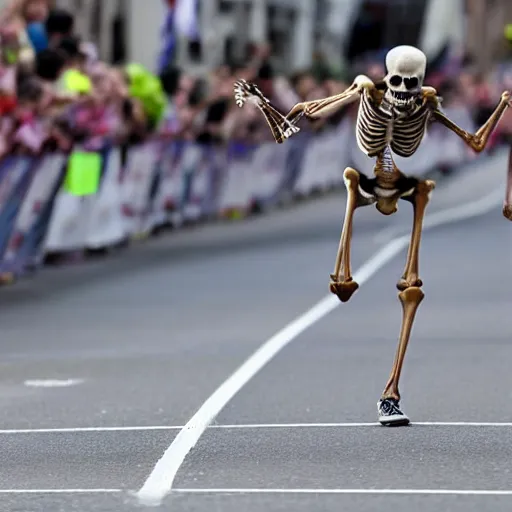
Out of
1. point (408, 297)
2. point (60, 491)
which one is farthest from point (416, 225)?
point (60, 491)

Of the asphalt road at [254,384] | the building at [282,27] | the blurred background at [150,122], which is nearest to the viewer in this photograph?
the asphalt road at [254,384]

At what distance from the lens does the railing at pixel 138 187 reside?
75.6 ft

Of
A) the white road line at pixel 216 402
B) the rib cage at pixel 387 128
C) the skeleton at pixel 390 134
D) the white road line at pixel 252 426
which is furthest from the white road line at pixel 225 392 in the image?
the rib cage at pixel 387 128

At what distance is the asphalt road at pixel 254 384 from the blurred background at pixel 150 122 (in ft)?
3.13

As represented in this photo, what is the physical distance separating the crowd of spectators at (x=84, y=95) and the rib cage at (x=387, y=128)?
10695mm

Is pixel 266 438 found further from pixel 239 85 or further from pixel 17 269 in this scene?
pixel 17 269

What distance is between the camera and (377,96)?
11.6m

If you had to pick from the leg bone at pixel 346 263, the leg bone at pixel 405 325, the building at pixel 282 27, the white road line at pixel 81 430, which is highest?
the building at pixel 282 27

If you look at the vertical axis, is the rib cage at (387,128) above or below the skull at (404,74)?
below

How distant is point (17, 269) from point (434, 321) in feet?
19.7

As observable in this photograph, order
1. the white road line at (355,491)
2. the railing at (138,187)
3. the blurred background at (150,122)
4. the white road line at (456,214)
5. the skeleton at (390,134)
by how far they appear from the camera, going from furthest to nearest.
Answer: the white road line at (456,214) → the blurred background at (150,122) → the railing at (138,187) → the skeleton at (390,134) → the white road line at (355,491)

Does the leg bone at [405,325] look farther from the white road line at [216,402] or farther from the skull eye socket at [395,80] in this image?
the skull eye socket at [395,80]

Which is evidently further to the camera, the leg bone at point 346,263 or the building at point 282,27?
the building at point 282,27

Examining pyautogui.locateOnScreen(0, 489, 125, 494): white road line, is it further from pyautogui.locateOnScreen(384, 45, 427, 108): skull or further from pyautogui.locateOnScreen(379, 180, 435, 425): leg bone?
pyautogui.locateOnScreen(384, 45, 427, 108): skull
